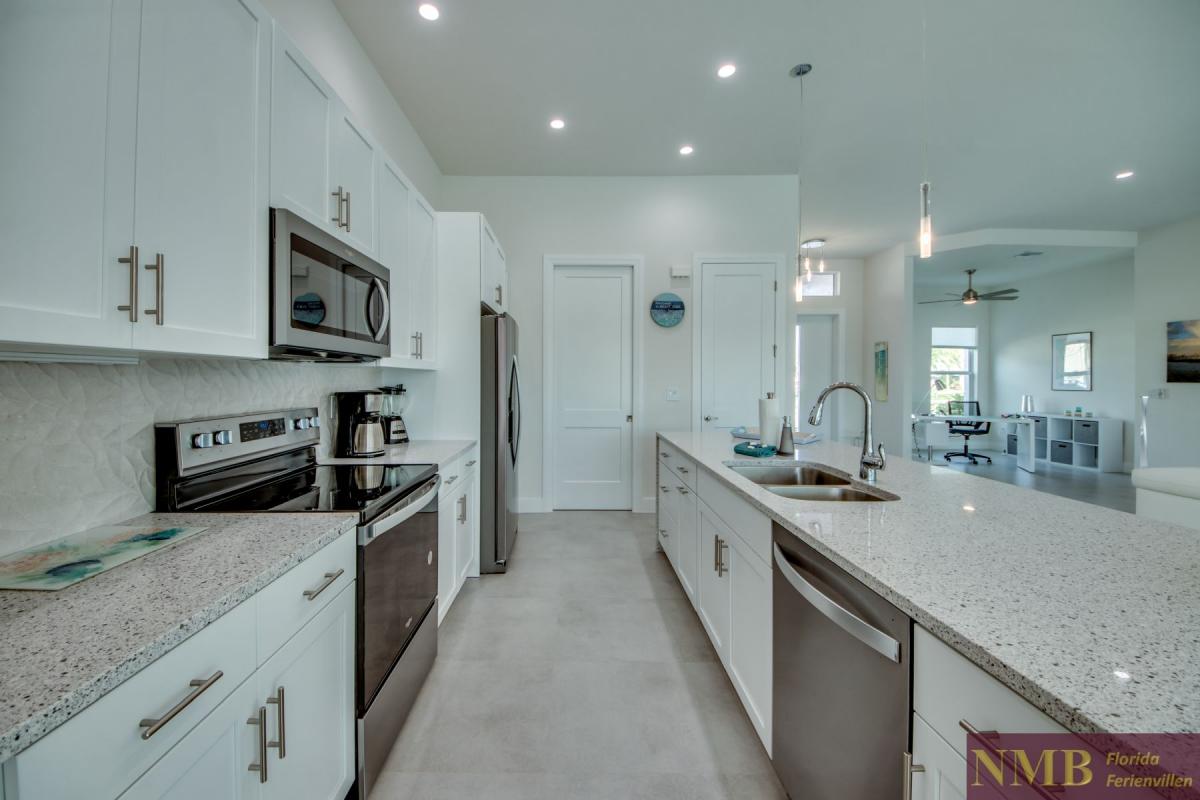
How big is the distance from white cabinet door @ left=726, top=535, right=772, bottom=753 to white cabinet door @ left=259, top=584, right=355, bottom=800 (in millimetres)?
1179

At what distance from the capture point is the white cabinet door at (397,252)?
84.1 inches

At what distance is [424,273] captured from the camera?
2.66 metres

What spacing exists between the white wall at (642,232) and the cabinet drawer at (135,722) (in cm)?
333

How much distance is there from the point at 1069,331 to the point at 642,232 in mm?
7731

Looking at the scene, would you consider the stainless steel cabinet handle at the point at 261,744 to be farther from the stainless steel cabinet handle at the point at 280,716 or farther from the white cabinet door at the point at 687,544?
the white cabinet door at the point at 687,544

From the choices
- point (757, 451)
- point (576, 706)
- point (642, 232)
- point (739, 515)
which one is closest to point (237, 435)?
point (576, 706)

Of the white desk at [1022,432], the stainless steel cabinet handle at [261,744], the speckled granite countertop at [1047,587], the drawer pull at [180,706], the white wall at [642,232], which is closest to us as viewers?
the speckled granite countertop at [1047,587]

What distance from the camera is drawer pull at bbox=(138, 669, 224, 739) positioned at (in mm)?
642

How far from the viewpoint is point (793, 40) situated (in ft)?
8.33

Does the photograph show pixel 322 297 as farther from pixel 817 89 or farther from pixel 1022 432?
pixel 1022 432

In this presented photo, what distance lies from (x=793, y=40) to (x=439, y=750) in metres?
3.74

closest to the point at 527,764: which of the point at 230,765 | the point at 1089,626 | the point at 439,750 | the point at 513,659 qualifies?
the point at 439,750

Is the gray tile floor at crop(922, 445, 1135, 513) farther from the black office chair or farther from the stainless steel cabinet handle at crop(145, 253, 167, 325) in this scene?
the stainless steel cabinet handle at crop(145, 253, 167, 325)

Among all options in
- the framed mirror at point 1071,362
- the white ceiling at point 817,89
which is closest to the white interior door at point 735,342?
the white ceiling at point 817,89
